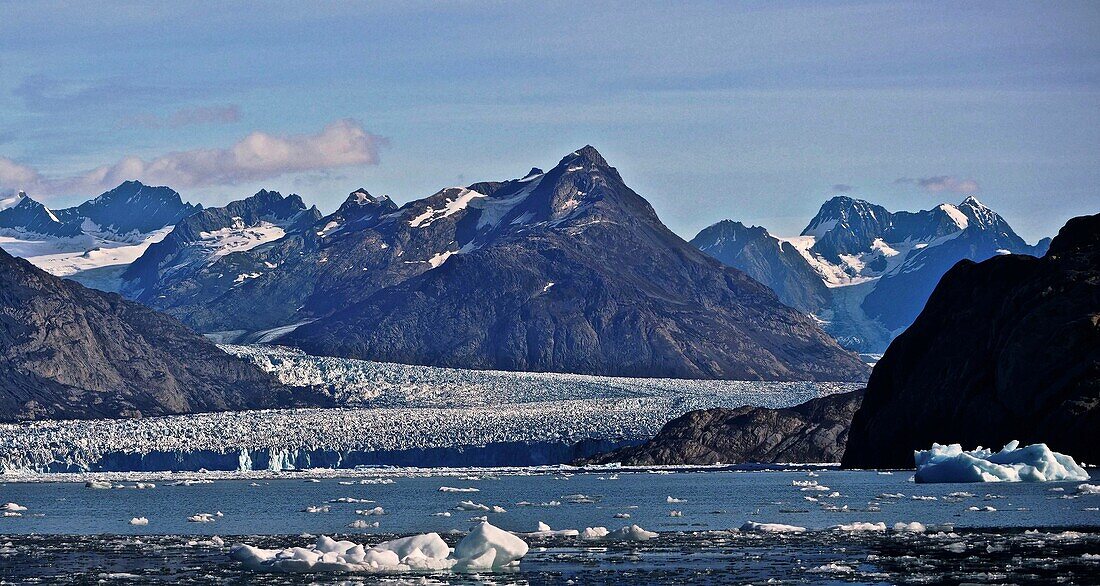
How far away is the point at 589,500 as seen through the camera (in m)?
86.1

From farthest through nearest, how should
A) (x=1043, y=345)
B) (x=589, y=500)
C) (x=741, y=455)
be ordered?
(x=741, y=455)
(x=1043, y=345)
(x=589, y=500)

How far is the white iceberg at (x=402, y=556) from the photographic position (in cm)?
4681

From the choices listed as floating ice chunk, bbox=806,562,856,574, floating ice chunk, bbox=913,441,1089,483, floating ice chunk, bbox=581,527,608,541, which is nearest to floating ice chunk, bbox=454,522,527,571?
floating ice chunk, bbox=806,562,856,574

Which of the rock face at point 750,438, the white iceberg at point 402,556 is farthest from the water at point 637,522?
the rock face at point 750,438

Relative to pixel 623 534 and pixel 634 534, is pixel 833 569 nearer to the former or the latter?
pixel 634 534

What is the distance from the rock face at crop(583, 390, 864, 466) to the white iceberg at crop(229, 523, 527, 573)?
102738mm

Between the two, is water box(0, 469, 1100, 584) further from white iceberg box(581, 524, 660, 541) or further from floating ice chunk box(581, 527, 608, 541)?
floating ice chunk box(581, 527, 608, 541)

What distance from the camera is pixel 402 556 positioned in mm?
→ 47969

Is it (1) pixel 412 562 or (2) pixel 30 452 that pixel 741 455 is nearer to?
(2) pixel 30 452

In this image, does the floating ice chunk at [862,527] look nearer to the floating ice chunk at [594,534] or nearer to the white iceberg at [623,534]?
the white iceberg at [623,534]

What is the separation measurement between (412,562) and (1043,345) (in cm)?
5801

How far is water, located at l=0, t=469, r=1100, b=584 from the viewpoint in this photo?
45.2 meters

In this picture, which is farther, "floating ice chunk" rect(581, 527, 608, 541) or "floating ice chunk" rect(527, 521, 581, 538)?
"floating ice chunk" rect(527, 521, 581, 538)

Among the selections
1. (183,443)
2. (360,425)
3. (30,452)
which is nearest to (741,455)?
(360,425)
